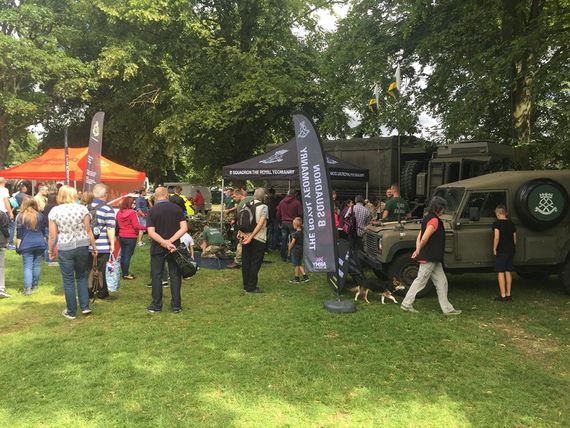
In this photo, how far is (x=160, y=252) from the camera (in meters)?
6.40

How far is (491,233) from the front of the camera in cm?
738


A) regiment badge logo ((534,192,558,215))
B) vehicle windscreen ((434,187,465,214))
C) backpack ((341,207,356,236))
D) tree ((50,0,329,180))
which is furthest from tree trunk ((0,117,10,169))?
regiment badge logo ((534,192,558,215))

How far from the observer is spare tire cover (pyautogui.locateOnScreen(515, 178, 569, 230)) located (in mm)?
7191

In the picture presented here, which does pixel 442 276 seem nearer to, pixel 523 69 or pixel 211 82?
pixel 523 69

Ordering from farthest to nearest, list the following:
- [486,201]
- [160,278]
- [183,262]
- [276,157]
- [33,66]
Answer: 1. [33,66]
2. [276,157]
3. [486,201]
4. [160,278]
5. [183,262]

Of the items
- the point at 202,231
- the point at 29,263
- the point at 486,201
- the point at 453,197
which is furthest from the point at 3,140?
the point at 486,201

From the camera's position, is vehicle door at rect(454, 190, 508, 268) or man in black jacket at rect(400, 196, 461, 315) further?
vehicle door at rect(454, 190, 508, 268)

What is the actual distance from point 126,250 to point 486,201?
6.35m

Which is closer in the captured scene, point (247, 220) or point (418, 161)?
point (247, 220)

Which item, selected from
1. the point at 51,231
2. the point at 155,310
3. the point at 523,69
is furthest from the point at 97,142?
the point at 523,69

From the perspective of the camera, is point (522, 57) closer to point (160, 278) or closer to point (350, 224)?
point (350, 224)

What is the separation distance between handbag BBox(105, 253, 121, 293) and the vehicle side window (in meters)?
5.70

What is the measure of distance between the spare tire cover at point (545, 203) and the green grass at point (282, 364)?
4.40ft

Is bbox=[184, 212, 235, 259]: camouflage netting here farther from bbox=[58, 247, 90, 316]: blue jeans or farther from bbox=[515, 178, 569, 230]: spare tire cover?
bbox=[515, 178, 569, 230]: spare tire cover
